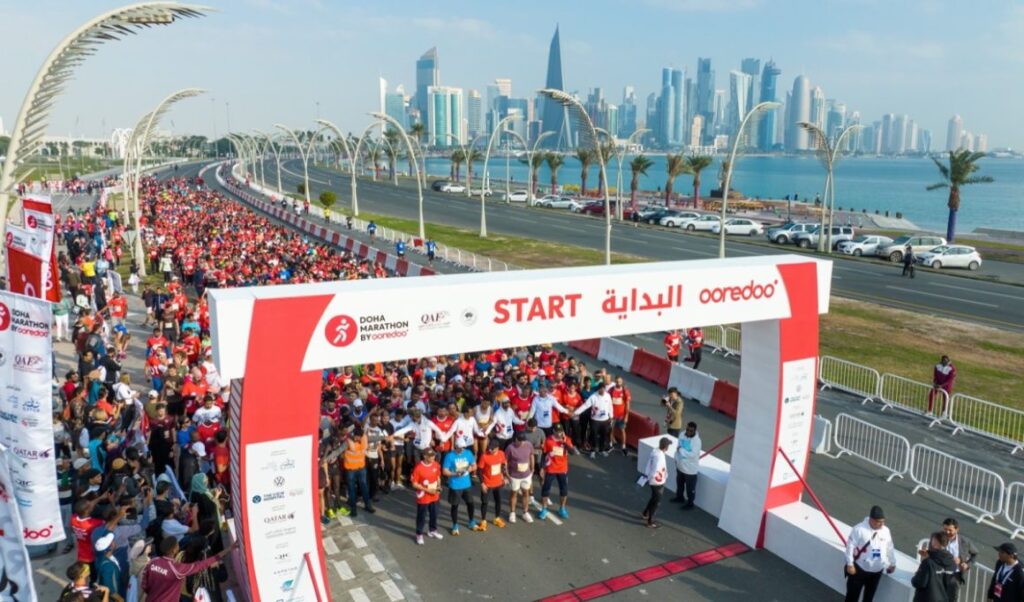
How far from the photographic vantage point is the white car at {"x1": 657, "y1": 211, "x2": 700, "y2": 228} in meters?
55.5

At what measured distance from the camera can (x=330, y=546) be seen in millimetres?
10242

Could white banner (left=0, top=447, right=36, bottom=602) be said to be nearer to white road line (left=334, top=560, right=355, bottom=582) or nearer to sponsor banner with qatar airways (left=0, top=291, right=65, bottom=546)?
sponsor banner with qatar airways (left=0, top=291, right=65, bottom=546)

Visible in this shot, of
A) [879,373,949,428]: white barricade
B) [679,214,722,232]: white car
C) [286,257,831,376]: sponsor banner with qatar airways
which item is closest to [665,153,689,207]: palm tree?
[679,214,722,232]: white car

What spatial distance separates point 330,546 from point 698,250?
3614 centimetres

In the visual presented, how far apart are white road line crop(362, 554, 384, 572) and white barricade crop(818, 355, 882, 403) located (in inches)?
515

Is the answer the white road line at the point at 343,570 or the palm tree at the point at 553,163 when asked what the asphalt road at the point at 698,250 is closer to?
the palm tree at the point at 553,163

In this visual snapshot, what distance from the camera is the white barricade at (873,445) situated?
1335 cm

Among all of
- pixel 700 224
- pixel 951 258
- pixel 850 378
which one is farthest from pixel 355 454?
pixel 700 224

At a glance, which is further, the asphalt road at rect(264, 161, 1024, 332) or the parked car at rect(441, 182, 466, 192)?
the parked car at rect(441, 182, 466, 192)

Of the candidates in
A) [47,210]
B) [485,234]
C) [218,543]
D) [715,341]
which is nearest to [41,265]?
[47,210]

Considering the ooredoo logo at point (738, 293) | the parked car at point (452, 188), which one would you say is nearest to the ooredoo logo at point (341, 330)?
the ooredoo logo at point (738, 293)

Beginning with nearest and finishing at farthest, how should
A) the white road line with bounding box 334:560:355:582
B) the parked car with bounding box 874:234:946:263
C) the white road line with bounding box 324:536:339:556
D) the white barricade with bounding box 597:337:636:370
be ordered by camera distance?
the white road line with bounding box 334:560:355:582, the white road line with bounding box 324:536:339:556, the white barricade with bounding box 597:337:636:370, the parked car with bounding box 874:234:946:263

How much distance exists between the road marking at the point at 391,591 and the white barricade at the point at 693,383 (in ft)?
32.8

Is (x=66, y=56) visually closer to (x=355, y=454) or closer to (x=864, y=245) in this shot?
(x=355, y=454)
